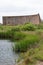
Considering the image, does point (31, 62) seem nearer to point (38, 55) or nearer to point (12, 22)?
point (38, 55)

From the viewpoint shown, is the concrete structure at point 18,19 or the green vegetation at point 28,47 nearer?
the green vegetation at point 28,47

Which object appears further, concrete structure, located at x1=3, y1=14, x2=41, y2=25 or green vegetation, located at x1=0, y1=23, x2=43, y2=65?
concrete structure, located at x1=3, y1=14, x2=41, y2=25

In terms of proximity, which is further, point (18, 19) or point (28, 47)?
point (18, 19)

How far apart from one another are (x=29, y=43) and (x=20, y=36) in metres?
9.66

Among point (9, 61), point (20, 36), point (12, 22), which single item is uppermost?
point (12, 22)

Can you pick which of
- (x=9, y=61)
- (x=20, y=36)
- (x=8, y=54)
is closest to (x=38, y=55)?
(x=9, y=61)

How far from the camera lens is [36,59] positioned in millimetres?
16172

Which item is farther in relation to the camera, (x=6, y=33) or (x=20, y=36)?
(x=6, y=33)

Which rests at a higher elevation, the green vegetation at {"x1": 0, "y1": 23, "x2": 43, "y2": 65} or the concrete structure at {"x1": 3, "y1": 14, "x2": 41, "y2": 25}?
the concrete structure at {"x1": 3, "y1": 14, "x2": 41, "y2": 25}

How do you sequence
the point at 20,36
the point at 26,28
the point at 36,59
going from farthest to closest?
the point at 26,28 → the point at 20,36 → the point at 36,59

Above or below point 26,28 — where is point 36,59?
below

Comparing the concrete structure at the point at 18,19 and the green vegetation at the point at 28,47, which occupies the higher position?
the concrete structure at the point at 18,19

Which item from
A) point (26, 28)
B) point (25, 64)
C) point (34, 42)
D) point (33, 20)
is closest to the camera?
point (25, 64)

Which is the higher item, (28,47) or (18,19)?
(18,19)
